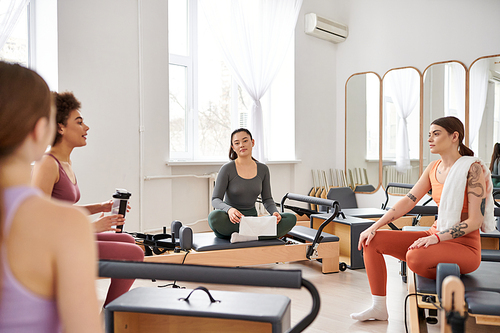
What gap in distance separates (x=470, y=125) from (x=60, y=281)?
17.1ft

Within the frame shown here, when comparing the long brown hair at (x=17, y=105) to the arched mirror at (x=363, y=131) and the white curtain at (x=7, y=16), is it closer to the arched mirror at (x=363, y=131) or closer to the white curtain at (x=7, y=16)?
the white curtain at (x=7, y=16)

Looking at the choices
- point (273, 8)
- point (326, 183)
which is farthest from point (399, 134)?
point (273, 8)

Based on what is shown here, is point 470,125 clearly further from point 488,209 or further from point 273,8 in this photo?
point 488,209

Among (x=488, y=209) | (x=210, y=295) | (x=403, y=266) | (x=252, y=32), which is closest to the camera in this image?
(x=210, y=295)

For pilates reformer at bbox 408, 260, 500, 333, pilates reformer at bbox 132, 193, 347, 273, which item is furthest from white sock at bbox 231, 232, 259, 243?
pilates reformer at bbox 408, 260, 500, 333

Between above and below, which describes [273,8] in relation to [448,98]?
above

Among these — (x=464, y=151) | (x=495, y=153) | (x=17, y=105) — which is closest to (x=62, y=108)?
(x=17, y=105)

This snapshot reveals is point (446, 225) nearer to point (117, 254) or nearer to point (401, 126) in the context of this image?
point (117, 254)

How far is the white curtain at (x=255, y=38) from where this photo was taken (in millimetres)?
4574

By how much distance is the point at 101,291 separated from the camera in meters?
2.65

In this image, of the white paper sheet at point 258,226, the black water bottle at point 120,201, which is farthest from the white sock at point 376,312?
the black water bottle at point 120,201

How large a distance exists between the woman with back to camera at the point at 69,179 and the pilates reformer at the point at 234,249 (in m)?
0.52

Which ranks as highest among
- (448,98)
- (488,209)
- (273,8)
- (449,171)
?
(273,8)

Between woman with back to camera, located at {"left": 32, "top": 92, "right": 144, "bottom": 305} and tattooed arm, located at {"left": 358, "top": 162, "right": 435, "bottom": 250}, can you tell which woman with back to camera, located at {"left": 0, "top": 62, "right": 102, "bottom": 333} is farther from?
tattooed arm, located at {"left": 358, "top": 162, "right": 435, "bottom": 250}
